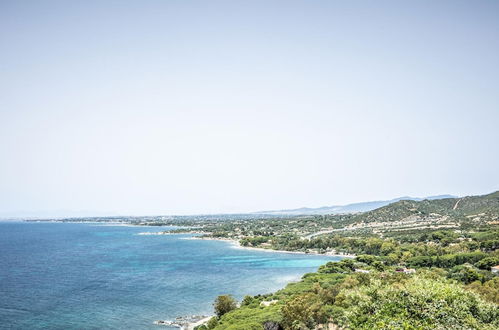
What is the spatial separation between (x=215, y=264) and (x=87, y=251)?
174 ft

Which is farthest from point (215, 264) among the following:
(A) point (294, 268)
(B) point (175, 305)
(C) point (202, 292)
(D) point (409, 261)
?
(D) point (409, 261)

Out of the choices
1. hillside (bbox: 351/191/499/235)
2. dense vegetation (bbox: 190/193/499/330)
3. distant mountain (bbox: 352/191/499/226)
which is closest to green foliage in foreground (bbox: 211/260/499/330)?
dense vegetation (bbox: 190/193/499/330)

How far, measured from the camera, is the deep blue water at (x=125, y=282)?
158ft

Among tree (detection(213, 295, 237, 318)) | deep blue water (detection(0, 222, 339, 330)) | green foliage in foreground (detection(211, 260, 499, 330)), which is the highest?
green foliage in foreground (detection(211, 260, 499, 330))

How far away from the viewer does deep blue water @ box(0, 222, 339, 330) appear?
48.2m

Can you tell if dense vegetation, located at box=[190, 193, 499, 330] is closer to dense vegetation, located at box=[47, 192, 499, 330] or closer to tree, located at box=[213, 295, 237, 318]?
dense vegetation, located at box=[47, 192, 499, 330]

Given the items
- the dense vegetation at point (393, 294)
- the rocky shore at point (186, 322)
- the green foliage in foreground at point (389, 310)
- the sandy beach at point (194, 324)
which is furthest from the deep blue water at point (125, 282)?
the green foliage in foreground at point (389, 310)

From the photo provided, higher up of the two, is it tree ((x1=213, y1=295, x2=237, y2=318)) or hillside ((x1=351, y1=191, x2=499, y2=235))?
hillside ((x1=351, y1=191, x2=499, y2=235))

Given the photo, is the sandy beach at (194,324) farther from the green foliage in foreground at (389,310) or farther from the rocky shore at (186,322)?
the green foliage in foreground at (389,310)

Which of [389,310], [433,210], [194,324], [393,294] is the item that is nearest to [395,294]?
[393,294]

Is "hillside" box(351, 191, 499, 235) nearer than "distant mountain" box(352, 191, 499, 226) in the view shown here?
Yes

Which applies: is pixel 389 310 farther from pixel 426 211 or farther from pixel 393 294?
pixel 426 211

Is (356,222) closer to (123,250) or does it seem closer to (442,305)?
(123,250)

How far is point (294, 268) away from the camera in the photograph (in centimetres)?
8294
